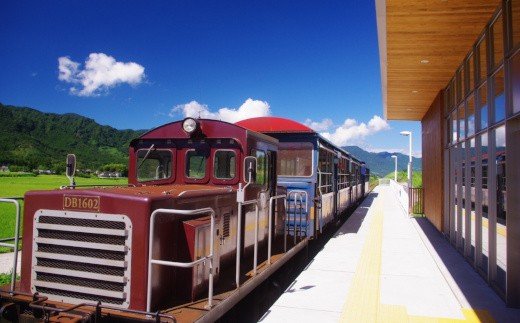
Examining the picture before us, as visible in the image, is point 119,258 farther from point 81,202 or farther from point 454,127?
point 454,127

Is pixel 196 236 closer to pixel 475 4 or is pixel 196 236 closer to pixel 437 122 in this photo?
pixel 475 4

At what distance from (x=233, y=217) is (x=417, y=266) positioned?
4.74 metres

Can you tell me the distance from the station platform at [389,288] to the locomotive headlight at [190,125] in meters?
2.58

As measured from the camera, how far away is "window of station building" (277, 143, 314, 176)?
29.1 feet

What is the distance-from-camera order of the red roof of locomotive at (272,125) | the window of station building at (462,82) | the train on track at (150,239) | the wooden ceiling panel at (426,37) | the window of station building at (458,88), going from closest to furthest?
the train on track at (150,239), the wooden ceiling panel at (426,37), the window of station building at (462,82), the red roof of locomotive at (272,125), the window of station building at (458,88)

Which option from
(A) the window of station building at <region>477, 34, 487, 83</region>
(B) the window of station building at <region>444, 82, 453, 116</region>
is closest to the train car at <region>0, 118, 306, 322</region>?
(A) the window of station building at <region>477, 34, 487, 83</region>

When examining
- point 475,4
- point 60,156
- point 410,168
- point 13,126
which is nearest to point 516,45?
point 475,4

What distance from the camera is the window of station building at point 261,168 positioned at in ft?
18.6

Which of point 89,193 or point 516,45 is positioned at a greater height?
point 516,45

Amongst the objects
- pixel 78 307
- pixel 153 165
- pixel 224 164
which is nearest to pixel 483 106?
pixel 224 164

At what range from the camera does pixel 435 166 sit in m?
13.2

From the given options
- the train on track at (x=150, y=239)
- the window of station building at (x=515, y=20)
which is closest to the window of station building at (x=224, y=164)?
the train on track at (x=150, y=239)

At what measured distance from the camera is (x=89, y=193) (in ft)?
11.6

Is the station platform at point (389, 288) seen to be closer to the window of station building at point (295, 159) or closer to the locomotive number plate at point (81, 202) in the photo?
the window of station building at point (295, 159)
